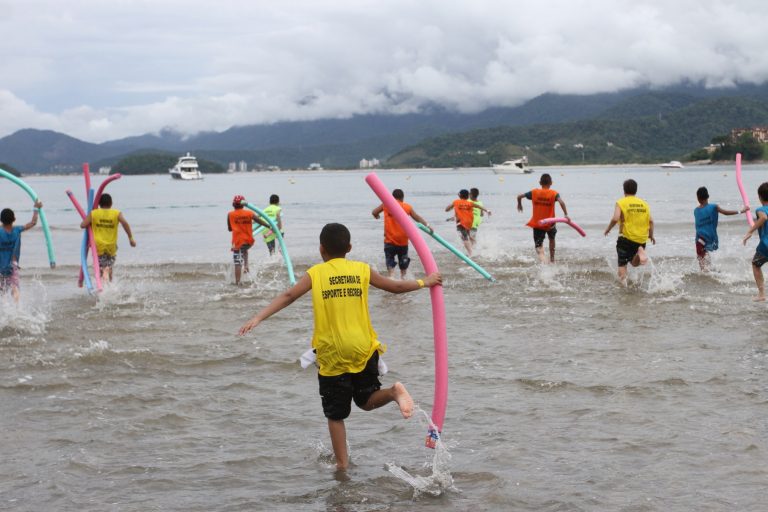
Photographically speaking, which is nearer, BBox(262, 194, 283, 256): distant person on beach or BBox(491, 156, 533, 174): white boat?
BBox(262, 194, 283, 256): distant person on beach

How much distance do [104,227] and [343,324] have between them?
353 inches

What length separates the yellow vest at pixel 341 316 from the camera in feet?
17.5

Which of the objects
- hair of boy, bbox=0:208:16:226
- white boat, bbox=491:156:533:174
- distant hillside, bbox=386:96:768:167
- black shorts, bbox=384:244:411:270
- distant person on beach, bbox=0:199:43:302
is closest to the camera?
Answer: hair of boy, bbox=0:208:16:226

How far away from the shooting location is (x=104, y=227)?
1323 cm

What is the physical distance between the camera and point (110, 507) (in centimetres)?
530

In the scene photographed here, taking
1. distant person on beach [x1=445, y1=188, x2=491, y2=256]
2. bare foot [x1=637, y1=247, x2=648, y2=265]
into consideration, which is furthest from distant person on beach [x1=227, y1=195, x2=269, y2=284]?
bare foot [x1=637, y1=247, x2=648, y2=265]

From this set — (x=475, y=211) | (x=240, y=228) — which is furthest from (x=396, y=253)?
(x=475, y=211)

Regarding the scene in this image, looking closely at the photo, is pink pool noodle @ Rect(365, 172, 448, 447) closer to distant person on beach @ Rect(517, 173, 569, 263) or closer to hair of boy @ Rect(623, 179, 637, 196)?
hair of boy @ Rect(623, 179, 637, 196)

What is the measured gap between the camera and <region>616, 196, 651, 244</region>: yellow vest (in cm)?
1305

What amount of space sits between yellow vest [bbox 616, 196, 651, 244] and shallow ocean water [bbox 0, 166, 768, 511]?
0.81 metres

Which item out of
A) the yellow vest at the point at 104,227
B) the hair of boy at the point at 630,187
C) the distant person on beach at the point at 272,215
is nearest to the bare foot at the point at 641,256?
the hair of boy at the point at 630,187

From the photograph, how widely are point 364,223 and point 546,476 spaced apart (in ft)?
101

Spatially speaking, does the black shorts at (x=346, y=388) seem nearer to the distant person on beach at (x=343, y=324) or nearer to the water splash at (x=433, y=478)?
the distant person on beach at (x=343, y=324)

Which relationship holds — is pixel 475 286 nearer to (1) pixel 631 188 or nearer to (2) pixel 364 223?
(1) pixel 631 188
